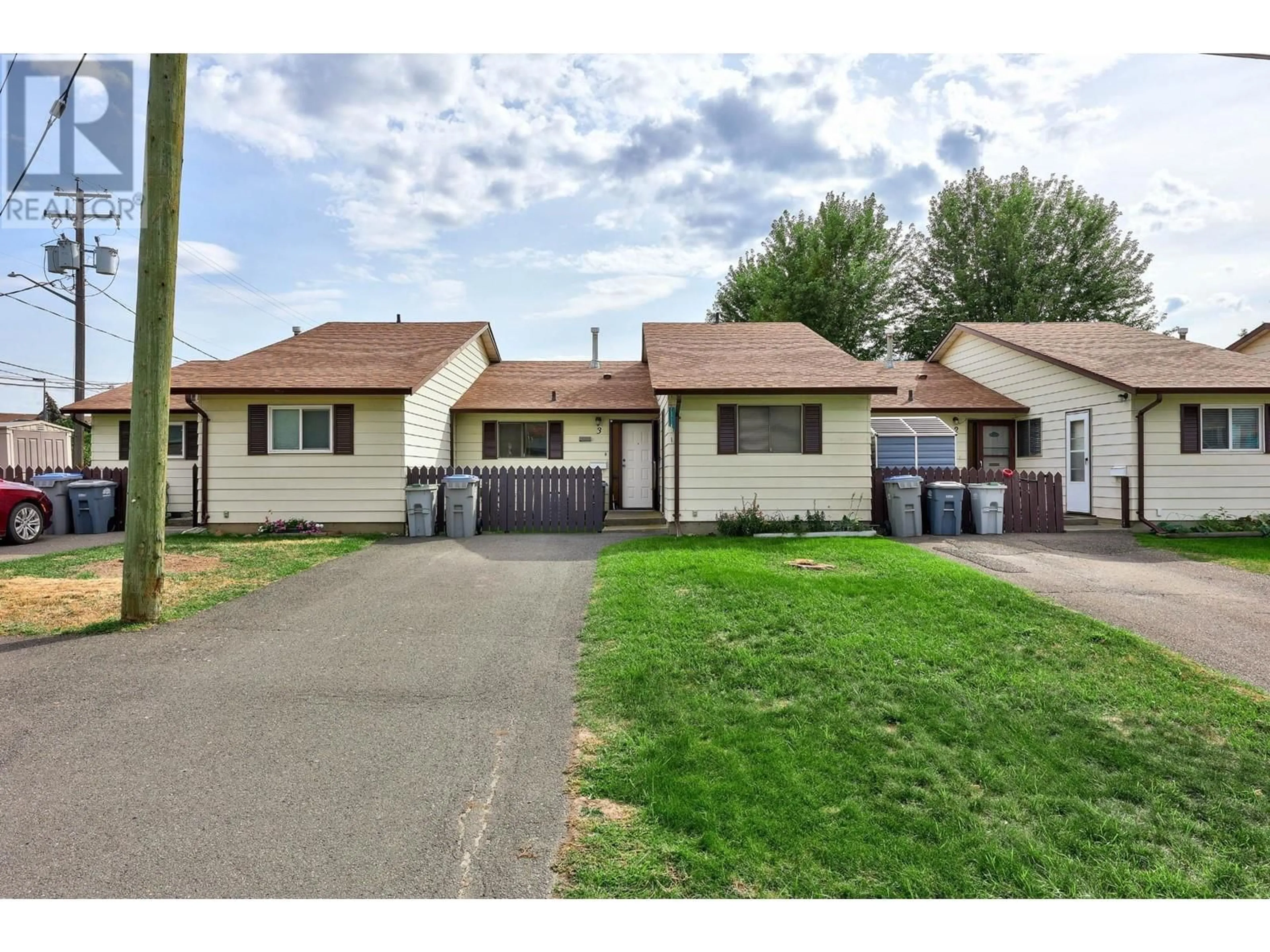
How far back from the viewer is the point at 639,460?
16.5m

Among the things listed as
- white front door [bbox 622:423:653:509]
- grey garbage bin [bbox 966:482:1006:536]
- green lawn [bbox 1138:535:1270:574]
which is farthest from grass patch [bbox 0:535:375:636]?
green lawn [bbox 1138:535:1270:574]

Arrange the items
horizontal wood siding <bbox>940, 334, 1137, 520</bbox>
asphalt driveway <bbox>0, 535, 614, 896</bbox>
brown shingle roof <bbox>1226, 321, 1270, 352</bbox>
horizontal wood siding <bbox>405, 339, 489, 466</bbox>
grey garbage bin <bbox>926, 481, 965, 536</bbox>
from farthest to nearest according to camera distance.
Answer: brown shingle roof <bbox>1226, 321, 1270, 352</bbox> < horizontal wood siding <bbox>405, 339, 489, 466</bbox> < horizontal wood siding <bbox>940, 334, 1137, 520</bbox> < grey garbage bin <bbox>926, 481, 965, 536</bbox> < asphalt driveway <bbox>0, 535, 614, 896</bbox>

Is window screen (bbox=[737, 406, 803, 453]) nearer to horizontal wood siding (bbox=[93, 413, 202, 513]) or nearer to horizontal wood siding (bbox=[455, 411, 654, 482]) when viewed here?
horizontal wood siding (bbox=[455, 411, 654, 482])

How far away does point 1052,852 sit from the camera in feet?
8.80

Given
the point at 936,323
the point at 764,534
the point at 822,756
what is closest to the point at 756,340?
the point at 764,534

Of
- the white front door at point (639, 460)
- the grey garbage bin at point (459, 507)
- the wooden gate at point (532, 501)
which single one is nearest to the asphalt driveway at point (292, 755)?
the grey garbage bin at point (459, 507)

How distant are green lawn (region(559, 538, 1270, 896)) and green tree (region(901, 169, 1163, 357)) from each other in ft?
103

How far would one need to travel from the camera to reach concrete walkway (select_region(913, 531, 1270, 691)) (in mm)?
5402

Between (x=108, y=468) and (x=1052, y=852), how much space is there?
64.8 feet

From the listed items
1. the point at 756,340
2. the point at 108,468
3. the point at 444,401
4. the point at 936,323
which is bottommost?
the point at 108,468

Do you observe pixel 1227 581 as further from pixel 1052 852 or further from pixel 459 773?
pixel 459 773

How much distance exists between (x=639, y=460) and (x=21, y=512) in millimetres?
12467

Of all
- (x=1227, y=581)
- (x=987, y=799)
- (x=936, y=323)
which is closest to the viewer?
(x=987, y=799)

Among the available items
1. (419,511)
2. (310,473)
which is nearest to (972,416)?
(419,511)
